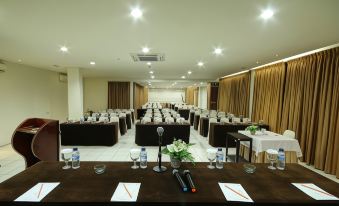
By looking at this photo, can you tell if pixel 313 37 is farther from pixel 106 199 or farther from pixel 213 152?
pixel 106 199

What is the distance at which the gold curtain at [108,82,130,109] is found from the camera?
39.8 feet

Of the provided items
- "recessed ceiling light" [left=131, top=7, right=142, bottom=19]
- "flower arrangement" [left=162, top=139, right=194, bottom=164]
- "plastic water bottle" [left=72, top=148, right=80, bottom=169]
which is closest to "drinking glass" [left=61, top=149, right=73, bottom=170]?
"plastic water bottle" [left=72, top=148, right=80, bottom=169]

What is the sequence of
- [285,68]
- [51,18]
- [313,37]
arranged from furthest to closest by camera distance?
[285,68], [313,37], [51,18]

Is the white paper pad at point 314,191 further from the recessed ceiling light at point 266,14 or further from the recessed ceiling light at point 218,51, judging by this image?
the recessed ceiling light at point 218,51

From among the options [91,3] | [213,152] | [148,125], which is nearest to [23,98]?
[148,125]

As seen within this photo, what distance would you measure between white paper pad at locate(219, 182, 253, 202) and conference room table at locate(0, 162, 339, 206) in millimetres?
41

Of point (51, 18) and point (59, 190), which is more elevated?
point (51, 18)

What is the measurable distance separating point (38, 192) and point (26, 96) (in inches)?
288

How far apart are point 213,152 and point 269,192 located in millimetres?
663

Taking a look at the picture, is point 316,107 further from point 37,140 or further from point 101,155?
point 37,140

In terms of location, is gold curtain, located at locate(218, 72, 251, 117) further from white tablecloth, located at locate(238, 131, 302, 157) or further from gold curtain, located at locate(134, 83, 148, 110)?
gold curtain, located at locate(134, 83, 148, 110)

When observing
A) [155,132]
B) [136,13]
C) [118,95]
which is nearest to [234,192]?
[136,13]

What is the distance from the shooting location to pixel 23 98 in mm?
7090

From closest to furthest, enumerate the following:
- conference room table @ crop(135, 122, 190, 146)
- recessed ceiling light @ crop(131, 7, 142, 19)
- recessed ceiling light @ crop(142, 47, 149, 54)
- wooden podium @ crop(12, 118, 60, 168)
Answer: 1. recessed ceiling light @ crop(131, 7, 142, 19)
2. wooden podium @ crop(12, 118, 60, 168)
3. recessed ceiling light @ crop(142, 47, 149, 54)
4. conference room table @ crop(135, 122, 190, 146)
